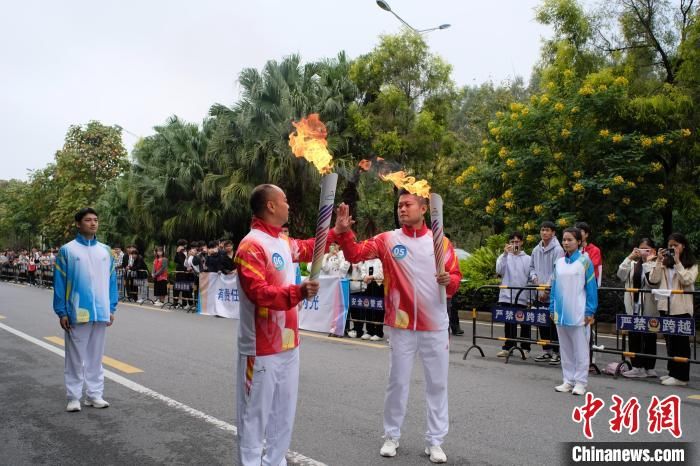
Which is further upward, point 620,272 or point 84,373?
point 620,272

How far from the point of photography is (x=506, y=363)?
Answer: 884 centimetres

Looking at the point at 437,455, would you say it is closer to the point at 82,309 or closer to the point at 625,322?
the point at 82,309

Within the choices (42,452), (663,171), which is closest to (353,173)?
(663,171)

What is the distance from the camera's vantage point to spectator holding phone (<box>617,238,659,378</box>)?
26.1ft

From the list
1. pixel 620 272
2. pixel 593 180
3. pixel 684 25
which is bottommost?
pixel 620 272

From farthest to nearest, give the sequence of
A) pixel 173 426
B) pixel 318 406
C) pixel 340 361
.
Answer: pixel 340 361 → pixel 318 406 → pixel 173 426

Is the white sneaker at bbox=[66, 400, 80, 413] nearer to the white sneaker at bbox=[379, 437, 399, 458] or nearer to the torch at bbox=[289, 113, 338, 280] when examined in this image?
the white sneaker at bbox=[379, 437, 399, 458]

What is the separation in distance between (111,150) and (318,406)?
38396mm

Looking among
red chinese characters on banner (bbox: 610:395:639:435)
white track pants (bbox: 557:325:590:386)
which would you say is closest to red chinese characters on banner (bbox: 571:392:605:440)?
red chinese characters on banner (bbox: 610:395:639:435)

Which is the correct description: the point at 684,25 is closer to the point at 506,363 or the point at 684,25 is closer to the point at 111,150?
the point at 506,363

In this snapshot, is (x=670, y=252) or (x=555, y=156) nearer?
(x=670, y=252)

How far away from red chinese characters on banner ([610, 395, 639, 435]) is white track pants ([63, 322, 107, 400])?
4814mm

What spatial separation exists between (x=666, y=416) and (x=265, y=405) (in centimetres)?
412

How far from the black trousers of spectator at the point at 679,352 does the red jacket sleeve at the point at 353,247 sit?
15.2 ft
